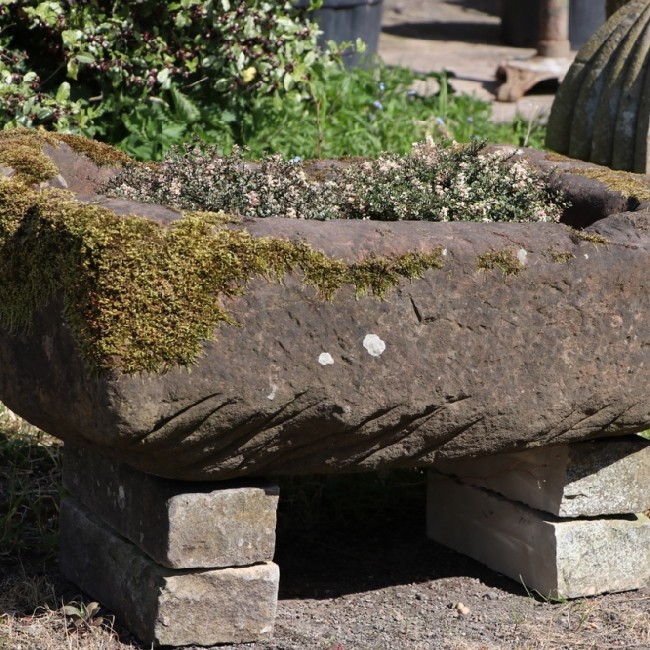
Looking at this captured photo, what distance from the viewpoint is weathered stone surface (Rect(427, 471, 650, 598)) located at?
2904 mm

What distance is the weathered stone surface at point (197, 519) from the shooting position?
96.2 inches

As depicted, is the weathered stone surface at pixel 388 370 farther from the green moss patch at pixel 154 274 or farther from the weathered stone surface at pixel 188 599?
the weathered stone surface at pixel 188 599

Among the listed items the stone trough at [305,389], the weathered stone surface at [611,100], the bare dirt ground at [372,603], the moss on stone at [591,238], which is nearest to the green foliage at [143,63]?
the weathered stone surface at [611,100]

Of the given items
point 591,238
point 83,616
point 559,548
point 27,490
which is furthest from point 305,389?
point 27,490

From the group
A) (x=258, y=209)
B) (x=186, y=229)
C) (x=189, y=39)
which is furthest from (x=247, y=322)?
(x=189, y=39)

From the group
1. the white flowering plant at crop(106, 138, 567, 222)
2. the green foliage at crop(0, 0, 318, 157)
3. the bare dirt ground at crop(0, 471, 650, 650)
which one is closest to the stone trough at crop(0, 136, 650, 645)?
the bare dirt ground at crop(0, 471, 650, 650)

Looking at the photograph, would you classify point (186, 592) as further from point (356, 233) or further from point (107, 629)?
point (356, 233)

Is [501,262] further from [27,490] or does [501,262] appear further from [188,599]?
[27,490]

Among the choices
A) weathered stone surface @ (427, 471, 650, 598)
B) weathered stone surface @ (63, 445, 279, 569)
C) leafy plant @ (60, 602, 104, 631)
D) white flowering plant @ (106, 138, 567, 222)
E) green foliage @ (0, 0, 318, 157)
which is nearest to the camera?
weathered stone surface @ (63, 445, 279, 569)

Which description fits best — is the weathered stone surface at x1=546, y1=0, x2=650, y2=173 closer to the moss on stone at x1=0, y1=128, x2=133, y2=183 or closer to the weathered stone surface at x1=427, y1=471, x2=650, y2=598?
the weathered stone surface at x1=427, y1=471, x2=650, y2=598

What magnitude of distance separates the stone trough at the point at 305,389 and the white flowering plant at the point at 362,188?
0.28m

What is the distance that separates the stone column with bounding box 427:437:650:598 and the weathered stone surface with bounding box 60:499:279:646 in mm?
634

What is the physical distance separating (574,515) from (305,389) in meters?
0.96

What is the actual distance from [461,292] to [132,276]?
67 cm
